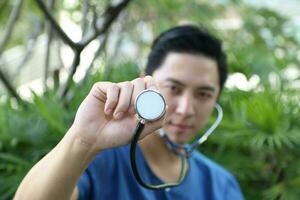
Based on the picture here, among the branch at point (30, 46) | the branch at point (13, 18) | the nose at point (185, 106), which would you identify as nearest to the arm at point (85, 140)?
the nose at point (185, 106)

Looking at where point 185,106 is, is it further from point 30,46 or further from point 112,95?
point 30,46

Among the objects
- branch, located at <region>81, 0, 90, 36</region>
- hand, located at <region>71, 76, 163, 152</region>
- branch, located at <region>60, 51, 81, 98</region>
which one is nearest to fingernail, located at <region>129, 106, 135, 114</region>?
hand, located at <region>71, 76, 163, 152</region>

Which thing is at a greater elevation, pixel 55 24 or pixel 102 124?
pixel 55 24

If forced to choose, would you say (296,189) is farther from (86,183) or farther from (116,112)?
(116,112)

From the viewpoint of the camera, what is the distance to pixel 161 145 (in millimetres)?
1373

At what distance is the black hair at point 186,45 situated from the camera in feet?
4.46

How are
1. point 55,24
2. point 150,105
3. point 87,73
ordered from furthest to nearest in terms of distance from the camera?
point 87,73 < point 55,24 < point 150,105

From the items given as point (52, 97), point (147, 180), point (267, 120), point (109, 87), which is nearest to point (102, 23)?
point (52, 97)

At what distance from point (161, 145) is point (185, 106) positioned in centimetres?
15

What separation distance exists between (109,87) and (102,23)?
0.83 metres

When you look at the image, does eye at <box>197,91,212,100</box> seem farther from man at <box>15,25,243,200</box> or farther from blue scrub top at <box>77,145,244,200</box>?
blue scrub top at <box>77,145,244,200</box>

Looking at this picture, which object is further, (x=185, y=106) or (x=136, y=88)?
(x=185, y=106)

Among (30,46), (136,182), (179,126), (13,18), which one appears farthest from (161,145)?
(30,46)

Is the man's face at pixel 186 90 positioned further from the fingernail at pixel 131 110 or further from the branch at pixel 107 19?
the fingernail at pixel 131 110
